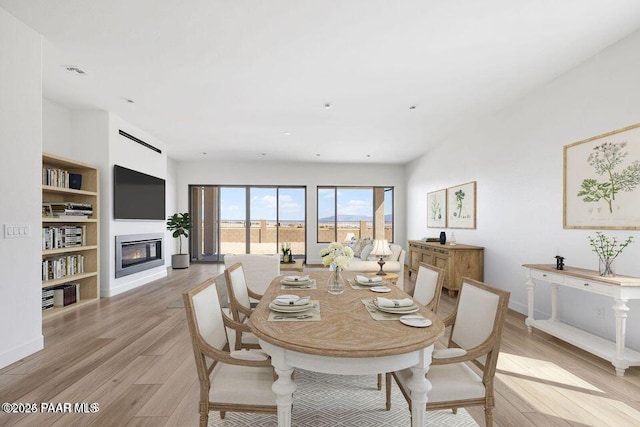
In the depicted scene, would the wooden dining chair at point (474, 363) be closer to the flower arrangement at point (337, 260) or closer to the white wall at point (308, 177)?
the flower arrangement at point (337, 260)

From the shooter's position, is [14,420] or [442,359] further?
[14,420]

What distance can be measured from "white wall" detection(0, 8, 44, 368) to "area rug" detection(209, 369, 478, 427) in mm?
2045

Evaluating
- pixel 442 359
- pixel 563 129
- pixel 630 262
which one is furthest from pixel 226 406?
pixel 563 129

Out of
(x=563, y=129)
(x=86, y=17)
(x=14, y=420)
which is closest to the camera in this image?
(x=14, y=420)

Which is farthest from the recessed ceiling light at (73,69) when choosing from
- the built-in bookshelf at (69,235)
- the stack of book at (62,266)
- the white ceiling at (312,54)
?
the stack of book at (62,266)

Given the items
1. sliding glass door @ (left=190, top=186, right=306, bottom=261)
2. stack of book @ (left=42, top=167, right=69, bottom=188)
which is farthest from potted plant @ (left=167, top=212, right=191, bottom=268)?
stack of book @ (left=42, top=167, right=69, bottom=188)

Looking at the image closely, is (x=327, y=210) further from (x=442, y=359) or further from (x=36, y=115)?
(x=442, y=359)

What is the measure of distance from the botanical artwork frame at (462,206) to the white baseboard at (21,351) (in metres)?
5.82

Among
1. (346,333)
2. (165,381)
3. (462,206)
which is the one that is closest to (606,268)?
(346,333)

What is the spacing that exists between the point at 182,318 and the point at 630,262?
183 inches

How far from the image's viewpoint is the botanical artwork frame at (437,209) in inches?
258

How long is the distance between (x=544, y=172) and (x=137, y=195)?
6.22m

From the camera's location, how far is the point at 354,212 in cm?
953

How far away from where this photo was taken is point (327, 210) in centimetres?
935
